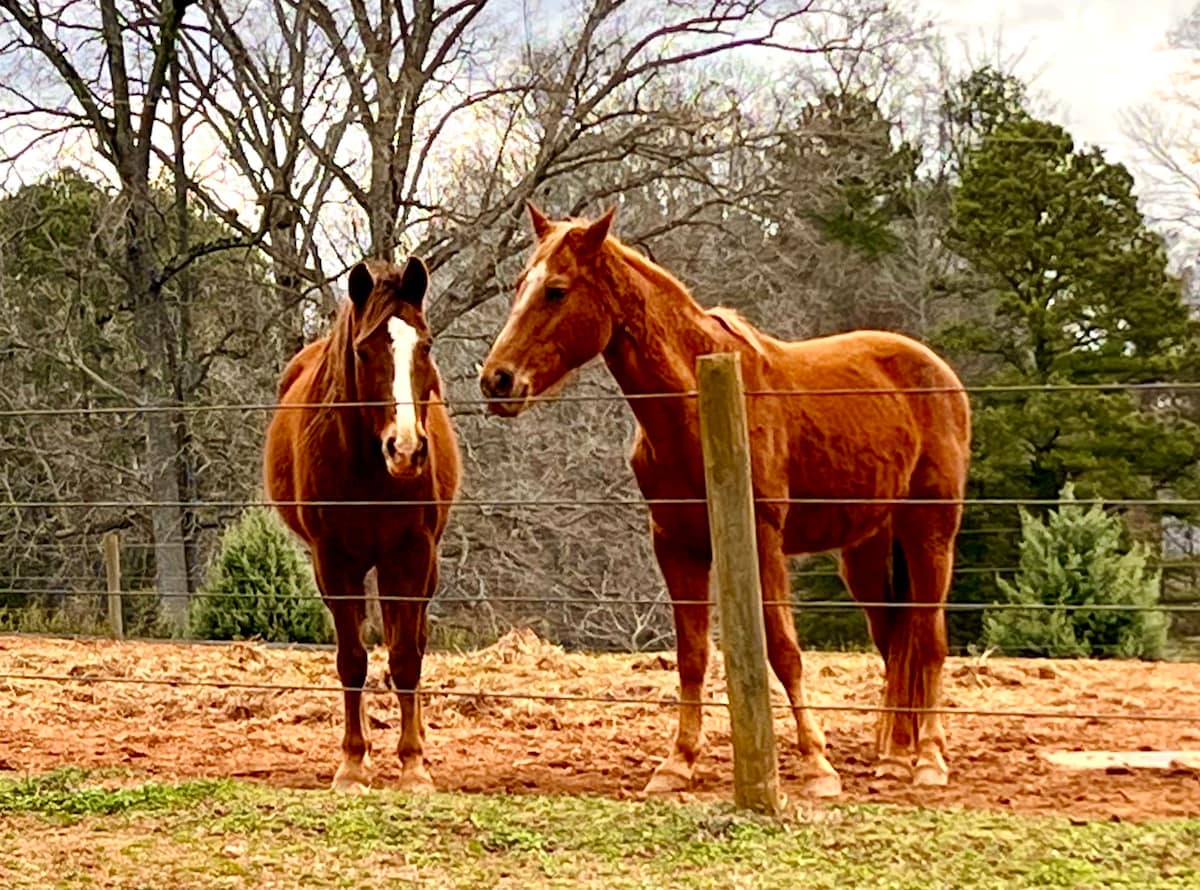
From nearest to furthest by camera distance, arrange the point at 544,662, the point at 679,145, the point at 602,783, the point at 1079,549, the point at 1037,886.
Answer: the point at 1037,886 < the point at 602,783 < the point at 544,662 < the point at 1079,549 < the point at 679,145

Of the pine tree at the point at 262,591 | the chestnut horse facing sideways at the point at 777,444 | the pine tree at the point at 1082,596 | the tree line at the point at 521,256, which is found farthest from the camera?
the tree line at the point at 521,256

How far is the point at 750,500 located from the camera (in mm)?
3949

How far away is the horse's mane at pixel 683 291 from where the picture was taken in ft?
16.1

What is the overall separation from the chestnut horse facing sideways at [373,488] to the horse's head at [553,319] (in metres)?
0.40

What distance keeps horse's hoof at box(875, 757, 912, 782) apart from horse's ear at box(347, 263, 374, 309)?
2757mm

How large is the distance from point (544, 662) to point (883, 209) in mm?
13990

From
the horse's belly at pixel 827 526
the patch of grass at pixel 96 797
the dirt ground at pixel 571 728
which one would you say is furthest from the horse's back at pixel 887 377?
the patch of grass at pixel 96 797

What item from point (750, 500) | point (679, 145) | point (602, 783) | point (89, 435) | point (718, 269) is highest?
point (679, 145)

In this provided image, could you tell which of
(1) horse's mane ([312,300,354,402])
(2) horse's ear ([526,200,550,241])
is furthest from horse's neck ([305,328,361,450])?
(2) horse's ear ([526,200,550,241])

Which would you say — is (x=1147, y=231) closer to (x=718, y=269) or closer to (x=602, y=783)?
(x=718, y=269)

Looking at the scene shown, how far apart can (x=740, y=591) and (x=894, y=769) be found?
1653mm

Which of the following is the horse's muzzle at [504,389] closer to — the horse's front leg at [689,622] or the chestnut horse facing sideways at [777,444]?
the chestnut horse facing sideways at [777,444]

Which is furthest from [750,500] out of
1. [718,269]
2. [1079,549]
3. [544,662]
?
[718,269]

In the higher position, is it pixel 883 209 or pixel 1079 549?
pixel 883 209
